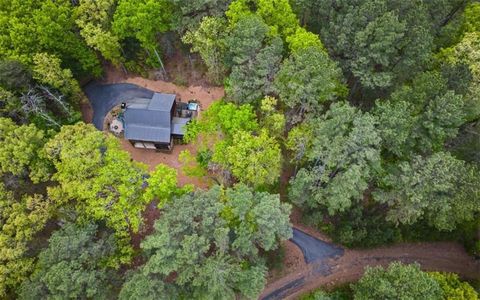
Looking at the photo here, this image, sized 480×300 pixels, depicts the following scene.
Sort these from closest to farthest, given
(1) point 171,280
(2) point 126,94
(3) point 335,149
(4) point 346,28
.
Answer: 1. (3) point 335,149
2. (1) point 171,280
3. (4) point 346,28
4. (2) point 126,94

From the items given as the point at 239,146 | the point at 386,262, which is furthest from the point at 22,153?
the point at 386,262

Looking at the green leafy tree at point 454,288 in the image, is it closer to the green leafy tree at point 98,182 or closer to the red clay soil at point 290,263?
the red clay soil at point 290,263

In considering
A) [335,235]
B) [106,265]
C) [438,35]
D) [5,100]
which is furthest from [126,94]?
[438,35]

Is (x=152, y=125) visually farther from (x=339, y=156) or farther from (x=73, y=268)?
(x=339, y=156)

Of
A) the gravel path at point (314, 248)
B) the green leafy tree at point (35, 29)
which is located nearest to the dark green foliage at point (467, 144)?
the gravel path at point (314, 248)

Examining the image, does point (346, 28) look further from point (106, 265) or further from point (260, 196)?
point (106, 265)

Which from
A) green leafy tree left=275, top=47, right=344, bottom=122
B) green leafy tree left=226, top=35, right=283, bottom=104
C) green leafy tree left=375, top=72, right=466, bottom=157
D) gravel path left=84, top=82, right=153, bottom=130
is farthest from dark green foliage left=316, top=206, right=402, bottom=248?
gravel path left=84, top=82, right=153, bottom=130
